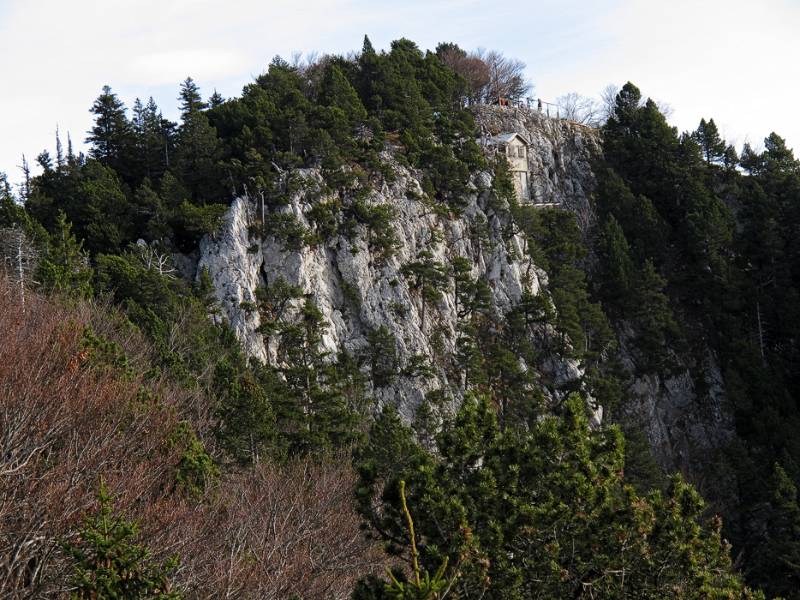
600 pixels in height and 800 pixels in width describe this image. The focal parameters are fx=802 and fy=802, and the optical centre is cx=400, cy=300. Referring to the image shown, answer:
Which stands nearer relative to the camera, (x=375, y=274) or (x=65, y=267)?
(x=65, y=267)

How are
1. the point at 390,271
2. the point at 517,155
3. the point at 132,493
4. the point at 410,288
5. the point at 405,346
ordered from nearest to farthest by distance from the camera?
the point at 132,493
the point at 405,346
the point at 390,271
the point at 410,288
the point at 517,155

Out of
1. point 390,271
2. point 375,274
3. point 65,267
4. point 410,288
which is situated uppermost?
point 65,267

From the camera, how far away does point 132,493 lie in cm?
1370

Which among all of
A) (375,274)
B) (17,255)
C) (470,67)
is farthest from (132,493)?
(470,67)

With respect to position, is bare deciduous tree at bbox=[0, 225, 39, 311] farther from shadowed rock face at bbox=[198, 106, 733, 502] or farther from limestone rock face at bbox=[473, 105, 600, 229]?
limestone rock face at bbox=[473, 105, 600, 229]

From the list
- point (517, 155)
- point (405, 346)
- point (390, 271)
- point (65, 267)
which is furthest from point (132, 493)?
point (517, 155)

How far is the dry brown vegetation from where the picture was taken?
11219 millimetres

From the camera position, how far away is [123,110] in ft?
145

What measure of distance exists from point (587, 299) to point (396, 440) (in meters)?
27.9

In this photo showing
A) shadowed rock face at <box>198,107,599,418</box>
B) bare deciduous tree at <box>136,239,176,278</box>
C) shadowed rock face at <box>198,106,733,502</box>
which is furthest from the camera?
shadowed rock face at <box>198,106,733,502</box>

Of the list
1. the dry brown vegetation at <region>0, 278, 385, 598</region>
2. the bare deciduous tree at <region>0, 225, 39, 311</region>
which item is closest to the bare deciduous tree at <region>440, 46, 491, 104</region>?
the bare deciduous tree at <region>0, 225, 39, 311</region>

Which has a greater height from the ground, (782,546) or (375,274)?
(375,274)

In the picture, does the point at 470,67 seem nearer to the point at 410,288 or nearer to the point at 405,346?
the point at 410,288

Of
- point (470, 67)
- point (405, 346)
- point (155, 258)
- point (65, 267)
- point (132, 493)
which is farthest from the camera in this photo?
point (470, 67)
